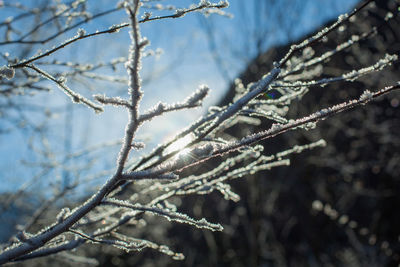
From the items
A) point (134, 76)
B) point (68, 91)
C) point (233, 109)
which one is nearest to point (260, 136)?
point (233, 109)

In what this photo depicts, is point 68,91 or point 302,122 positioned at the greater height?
point 68,91

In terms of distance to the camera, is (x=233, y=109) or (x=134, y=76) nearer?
(x=134, y=76)

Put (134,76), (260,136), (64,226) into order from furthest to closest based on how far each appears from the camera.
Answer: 1. (64,226)
2. (260,136)
3. (134,76)

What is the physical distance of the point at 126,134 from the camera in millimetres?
683

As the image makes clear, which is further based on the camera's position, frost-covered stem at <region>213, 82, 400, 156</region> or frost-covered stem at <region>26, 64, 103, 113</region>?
frost-covered stem at <region>26, 64, 103, 113</region>

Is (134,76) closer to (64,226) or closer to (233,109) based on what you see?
(233,109)

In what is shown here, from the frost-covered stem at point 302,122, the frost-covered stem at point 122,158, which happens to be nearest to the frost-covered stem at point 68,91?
the frost-covered stem at point 122,158

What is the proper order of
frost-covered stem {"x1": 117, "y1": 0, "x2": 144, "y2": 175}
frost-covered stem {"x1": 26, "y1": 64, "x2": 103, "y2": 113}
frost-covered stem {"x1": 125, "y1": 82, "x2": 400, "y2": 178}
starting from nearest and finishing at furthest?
frost-covered stem {"x1": 117, "y1": 0, "x2": 144, "y2": 175} → frost-covered stem {"x1": 125, "y1": 82, "x2": 400, "y2": 178} → frost-covered stem {"x1": 26, "y1": 64, "x2": 103, "y2": 113}

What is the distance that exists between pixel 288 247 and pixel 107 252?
5.18 meters

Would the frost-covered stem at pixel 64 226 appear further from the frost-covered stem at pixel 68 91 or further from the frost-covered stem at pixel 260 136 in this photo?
the frost-covered stem at pixel 68 91

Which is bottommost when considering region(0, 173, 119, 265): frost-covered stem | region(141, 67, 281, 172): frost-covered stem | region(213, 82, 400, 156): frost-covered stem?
region(0, 173, 119, 265): frost-covered stem

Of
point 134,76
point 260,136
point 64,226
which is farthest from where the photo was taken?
point 64,226

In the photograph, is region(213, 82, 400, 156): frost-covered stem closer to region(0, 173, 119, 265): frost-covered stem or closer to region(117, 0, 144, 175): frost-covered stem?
region(117, 0, 144, 175): frost-covered stem

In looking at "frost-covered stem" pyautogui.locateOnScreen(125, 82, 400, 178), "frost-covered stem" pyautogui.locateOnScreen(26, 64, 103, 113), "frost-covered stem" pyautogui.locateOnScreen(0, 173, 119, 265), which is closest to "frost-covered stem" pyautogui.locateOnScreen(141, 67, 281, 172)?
"frost-covered stem" pyautogui.locateOnScreen(125, 82, 400, 178)
